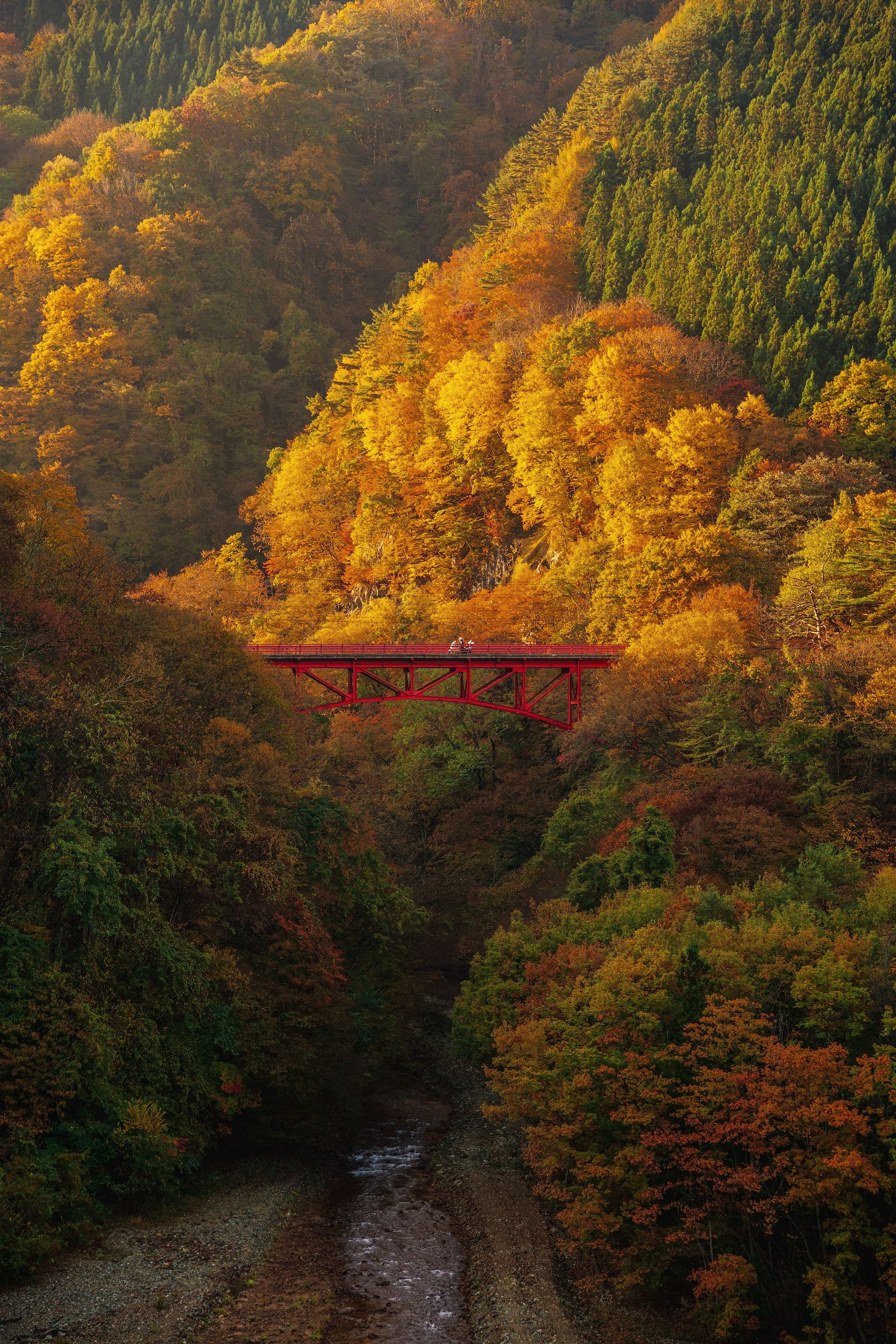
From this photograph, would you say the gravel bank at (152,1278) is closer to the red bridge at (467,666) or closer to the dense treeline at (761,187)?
the red bridge at (467,666)

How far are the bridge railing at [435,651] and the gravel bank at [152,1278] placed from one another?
2437cm

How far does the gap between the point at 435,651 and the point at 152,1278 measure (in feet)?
101

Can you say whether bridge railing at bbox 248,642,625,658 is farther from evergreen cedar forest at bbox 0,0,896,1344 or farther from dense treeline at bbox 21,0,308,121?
dense treeline at bbox 21,0,308,121

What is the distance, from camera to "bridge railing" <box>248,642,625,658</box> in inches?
1964

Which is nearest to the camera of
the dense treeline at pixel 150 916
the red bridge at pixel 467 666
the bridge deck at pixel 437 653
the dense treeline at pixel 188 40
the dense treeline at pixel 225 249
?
the dense treeline at pixel 150 916

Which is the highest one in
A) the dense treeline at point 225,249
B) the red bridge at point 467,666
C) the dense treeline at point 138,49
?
the dense treeline at point 138,49

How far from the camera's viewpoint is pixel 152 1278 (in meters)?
24.1

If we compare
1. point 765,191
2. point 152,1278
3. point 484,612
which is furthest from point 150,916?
point 765,191

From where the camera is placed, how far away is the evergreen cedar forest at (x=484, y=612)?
2427 cm

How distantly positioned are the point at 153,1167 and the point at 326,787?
13587 millimetres

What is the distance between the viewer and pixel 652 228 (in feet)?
261

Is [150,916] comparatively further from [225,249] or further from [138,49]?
[138,49]

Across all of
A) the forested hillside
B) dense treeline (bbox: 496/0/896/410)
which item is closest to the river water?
the forested hillside

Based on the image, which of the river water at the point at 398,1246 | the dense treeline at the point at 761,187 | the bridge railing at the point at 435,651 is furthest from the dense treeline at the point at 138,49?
the river water at the point at 398,1246
